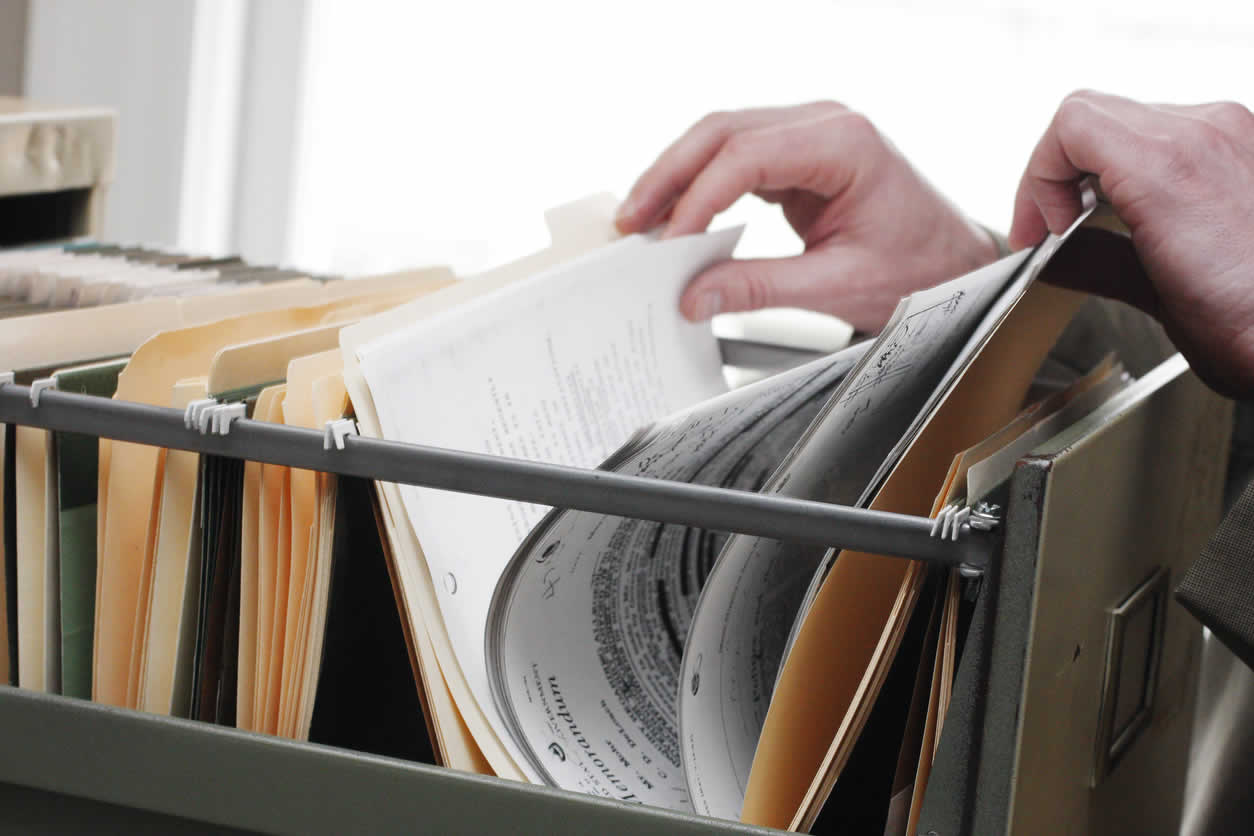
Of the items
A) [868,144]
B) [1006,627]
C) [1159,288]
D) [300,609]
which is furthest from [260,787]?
[868,144]

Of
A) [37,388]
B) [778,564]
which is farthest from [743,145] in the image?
[37,388]

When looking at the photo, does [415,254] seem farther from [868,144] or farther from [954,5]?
[868,144]

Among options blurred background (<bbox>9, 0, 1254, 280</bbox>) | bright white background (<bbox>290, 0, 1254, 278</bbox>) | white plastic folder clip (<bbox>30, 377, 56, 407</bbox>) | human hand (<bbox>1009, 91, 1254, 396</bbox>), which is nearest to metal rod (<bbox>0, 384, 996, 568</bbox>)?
white plastic folder clip (<bbox>30, 377, 56, 407</bbox>)

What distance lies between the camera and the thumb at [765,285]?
0.61 metres

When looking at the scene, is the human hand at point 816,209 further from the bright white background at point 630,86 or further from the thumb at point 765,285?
the bright white background at point 630,86

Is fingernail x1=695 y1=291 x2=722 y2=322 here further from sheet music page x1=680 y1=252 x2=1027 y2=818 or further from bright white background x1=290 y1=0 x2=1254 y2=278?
bright white background x1=290 y1=0 x2=1254 y2=278

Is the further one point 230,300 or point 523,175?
point 523,175

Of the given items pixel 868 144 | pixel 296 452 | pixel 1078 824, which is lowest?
pixel 1078 824

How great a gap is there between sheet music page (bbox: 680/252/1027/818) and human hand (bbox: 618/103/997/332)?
19 centimetres

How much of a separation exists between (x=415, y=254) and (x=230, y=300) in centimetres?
225

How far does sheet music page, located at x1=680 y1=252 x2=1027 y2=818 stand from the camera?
14.8 inches

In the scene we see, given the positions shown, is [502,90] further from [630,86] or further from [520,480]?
[520,480]

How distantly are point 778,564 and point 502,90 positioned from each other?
7.67ft

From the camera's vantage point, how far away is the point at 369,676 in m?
0.43
